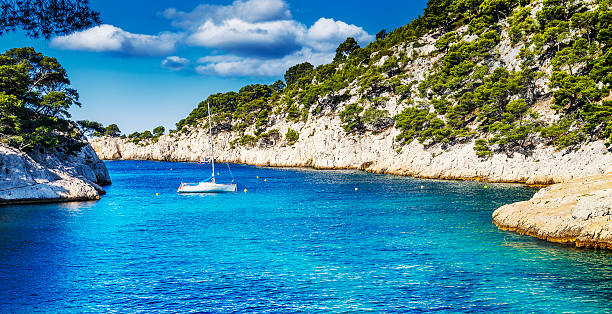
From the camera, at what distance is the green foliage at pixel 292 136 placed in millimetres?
139363

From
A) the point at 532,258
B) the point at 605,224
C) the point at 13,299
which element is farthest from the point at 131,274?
the point at 605,224

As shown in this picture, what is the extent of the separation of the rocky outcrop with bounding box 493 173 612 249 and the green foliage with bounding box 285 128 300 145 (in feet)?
344

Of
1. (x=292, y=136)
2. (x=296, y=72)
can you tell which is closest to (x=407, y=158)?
(x=292, y=136)

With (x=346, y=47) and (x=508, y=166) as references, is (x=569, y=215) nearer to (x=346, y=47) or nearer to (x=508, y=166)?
(x=508, y=166)

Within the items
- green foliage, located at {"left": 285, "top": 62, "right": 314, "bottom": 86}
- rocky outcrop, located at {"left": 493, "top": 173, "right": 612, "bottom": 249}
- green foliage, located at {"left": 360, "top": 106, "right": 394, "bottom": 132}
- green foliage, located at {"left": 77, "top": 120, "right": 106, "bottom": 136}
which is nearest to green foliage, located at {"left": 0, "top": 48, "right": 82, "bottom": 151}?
green foliage, located at {"left": 77, "top": 120, "right": 106, "bottom": 136}

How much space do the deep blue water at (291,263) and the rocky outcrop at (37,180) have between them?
414 centimetres

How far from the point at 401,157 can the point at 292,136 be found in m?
53.9

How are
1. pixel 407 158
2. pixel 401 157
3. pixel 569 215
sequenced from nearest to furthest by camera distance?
pixel 569 215 < pixel 407 158 < pixel 401 157

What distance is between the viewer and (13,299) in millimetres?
20312

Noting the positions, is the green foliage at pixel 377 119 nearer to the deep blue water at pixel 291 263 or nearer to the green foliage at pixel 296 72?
the deep blue water at pixel 291 263

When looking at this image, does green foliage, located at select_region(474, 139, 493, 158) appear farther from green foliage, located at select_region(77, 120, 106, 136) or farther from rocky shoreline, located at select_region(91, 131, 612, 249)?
green foliage, located at select_region(77, 120, 106, 136)

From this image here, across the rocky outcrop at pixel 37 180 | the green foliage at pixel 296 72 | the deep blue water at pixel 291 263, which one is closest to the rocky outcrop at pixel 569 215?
the deep blue water at pixel 291 263

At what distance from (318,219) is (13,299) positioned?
87.2 ft

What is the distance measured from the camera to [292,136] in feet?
458
